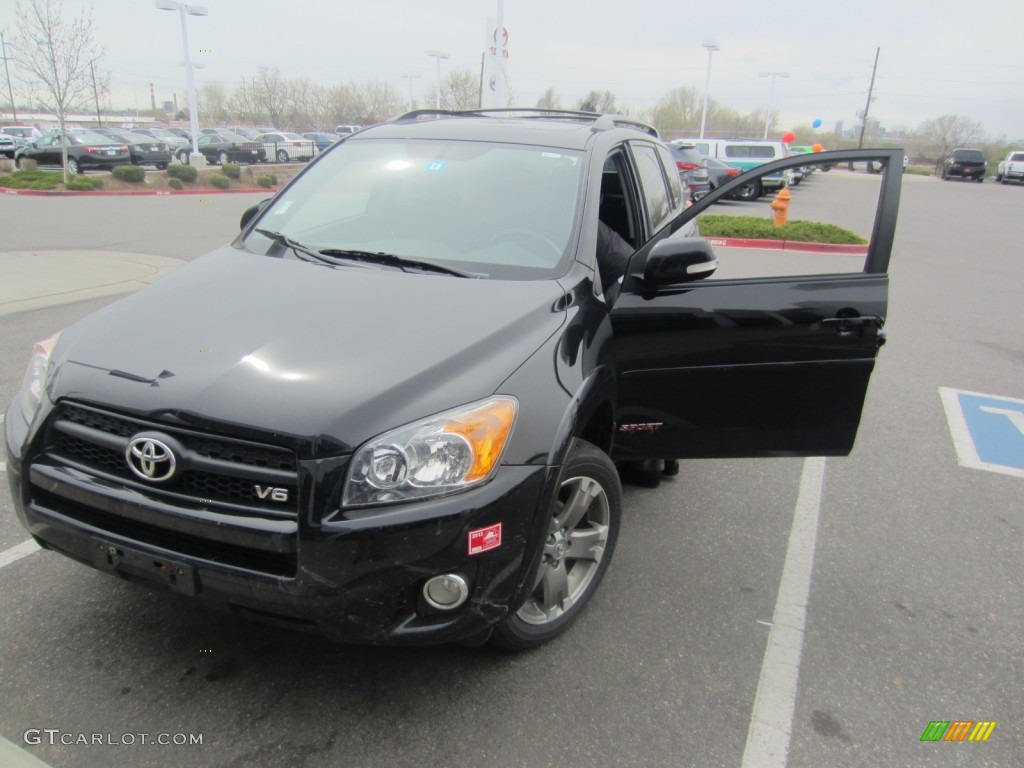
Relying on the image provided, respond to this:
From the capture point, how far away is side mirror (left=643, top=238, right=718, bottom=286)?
3.12m

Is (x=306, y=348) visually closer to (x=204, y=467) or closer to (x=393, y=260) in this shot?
(x=204, y=467)

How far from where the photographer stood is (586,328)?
292cm

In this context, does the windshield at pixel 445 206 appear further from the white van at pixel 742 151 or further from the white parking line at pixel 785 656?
the white van at pixel 742 151

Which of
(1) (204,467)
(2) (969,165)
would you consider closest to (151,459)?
(1) (204,467)

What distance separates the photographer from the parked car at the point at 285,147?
124ft

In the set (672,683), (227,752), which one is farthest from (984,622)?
(227,752)

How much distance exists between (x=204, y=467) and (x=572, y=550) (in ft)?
4.50

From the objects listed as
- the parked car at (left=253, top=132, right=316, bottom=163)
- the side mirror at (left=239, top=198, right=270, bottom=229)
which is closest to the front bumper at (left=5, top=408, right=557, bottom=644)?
the side mirror at (left=239, top=198, right=270, bottom=229)

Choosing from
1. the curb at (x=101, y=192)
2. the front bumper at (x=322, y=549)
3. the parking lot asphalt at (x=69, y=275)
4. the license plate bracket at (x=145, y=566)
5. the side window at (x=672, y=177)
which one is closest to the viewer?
the front bumper at (x=322, y=549)

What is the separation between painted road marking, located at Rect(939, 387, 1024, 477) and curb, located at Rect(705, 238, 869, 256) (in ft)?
26.0

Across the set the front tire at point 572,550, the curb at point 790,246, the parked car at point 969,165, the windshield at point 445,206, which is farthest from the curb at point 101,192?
the parked car at point 969,165

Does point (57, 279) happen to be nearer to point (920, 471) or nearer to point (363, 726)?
point (363, 726)

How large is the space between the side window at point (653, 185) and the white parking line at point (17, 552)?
3.39m

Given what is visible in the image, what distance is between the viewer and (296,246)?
3.32 m
